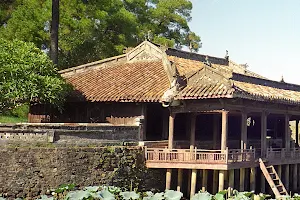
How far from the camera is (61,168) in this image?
66.2 ft

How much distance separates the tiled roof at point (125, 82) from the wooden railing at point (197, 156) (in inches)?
93.0

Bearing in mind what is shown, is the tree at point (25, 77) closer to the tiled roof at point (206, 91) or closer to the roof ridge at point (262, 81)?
the tiled roof at point (206, 91)

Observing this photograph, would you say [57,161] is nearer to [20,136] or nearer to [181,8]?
[20,136]

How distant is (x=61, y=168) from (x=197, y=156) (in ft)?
17.7

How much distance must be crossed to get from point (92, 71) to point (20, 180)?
9973 mm

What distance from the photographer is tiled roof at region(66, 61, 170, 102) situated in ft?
77.7

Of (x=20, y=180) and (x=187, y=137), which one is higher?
(x=187, y=137)

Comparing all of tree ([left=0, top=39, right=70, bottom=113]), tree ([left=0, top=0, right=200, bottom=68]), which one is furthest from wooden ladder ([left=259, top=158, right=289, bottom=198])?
tree ([left=0, top=0, right=200, bottom=68])

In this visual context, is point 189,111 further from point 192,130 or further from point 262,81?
point 262,81

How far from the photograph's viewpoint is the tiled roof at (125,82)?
23.7m

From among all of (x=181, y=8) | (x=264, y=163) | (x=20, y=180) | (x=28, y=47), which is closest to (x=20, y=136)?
(x=20, y=180)

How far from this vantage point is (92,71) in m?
28.5

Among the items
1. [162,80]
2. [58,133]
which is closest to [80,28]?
[162,80]

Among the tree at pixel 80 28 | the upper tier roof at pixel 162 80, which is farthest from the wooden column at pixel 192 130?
the tree at pixel 80 28
